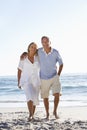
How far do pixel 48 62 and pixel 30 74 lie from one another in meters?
0.50

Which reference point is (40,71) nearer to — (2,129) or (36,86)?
(36,86)

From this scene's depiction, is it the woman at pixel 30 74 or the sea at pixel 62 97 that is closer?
the woman at pixel 30 74

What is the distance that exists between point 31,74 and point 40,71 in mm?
238

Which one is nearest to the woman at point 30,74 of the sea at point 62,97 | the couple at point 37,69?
the couple at point 37,69

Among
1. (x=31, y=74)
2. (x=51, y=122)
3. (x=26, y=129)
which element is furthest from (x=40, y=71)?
(x=26, y=129)

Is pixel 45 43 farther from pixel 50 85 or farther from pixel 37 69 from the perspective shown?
pixel 50 85

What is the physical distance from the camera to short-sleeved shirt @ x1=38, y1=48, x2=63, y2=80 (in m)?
8.95

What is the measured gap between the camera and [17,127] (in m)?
7.68

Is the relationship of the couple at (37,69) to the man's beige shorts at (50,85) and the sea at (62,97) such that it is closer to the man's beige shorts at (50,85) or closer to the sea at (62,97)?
the man's beige shorts at (50,85)

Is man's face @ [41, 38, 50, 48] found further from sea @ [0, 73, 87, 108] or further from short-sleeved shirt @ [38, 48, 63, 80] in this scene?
sea @ [0, 73, 87, 108]

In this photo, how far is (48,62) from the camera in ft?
29.3

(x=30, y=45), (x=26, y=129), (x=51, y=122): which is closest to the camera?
(x=26, y=129)

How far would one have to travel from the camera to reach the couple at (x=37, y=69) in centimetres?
891

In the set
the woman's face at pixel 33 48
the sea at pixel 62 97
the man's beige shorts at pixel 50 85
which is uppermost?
the woman's face at pixel 33 48
